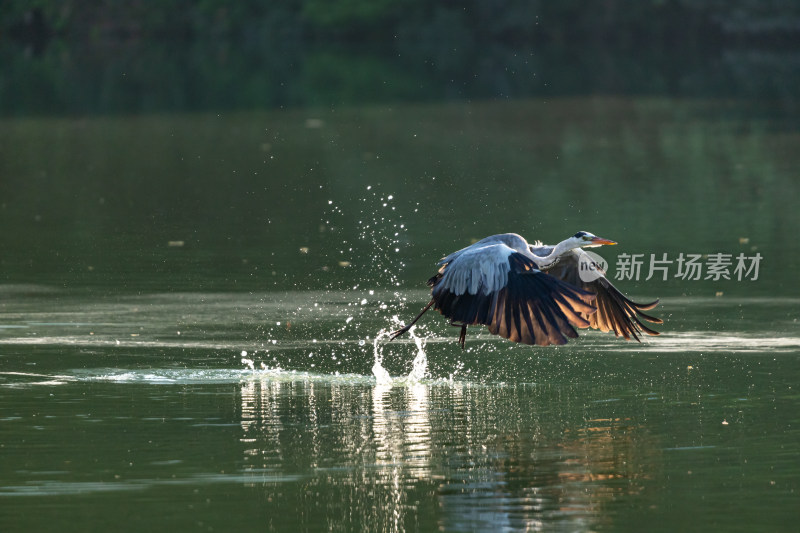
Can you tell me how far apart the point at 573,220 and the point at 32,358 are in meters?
8.91

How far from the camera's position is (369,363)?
1161 centimetres

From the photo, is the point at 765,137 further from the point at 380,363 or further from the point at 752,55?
the point at 752,55

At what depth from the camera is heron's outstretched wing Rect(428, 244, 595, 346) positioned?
9891 millimetres

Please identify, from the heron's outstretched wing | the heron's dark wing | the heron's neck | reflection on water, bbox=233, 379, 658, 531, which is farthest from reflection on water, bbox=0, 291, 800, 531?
the heron's neck

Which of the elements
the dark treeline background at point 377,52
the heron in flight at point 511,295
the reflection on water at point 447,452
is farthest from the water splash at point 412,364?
the dark treeline background at point 377,52

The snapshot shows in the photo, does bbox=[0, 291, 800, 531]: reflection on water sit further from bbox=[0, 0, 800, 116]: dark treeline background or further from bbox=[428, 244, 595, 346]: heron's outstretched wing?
bbox=[0, 0, 800, 116]: dark treeline background

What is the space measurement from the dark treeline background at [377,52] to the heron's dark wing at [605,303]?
23.9 m

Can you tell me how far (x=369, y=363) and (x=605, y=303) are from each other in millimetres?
1829

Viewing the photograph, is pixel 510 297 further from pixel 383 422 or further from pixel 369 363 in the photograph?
pixel 369 363

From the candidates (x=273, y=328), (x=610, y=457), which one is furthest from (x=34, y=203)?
(x=610, y=457)

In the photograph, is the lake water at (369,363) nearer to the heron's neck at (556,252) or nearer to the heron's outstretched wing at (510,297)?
the heron's outstretched wing at (510,297)

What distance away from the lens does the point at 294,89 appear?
4156 centimetres

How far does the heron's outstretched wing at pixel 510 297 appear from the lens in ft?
32.4

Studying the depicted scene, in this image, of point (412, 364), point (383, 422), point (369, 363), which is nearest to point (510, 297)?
point (383, 422)
